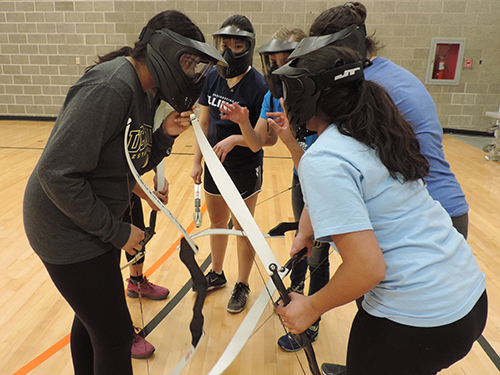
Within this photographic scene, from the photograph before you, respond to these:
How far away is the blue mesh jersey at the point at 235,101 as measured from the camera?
2100 mm

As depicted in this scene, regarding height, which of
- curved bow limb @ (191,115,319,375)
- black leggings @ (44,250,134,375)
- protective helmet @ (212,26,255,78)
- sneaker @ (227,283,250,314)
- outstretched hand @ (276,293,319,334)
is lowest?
sneaker @ (227,283,250,314)

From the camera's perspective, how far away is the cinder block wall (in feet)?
23.3

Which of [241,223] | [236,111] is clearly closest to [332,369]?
[241,223]

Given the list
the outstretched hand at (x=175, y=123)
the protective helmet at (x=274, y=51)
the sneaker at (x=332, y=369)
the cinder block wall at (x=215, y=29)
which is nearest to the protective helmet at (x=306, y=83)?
the outstretched hand at (x=175, y=123)

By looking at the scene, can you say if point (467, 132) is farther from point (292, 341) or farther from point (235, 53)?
point (292, 341)

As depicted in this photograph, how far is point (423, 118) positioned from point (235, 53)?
3.65 ft

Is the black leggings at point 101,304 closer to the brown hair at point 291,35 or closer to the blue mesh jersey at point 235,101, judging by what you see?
the blue mesh jersey at point 235,101

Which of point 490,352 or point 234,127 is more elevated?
point 234,127

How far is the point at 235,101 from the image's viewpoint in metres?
2.09

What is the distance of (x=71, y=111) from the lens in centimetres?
101

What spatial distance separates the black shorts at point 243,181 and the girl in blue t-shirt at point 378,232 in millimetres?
1204

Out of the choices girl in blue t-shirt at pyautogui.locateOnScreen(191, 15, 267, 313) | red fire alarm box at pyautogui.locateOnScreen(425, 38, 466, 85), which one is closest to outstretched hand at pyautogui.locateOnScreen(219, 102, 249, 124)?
girl in blue t-shirt at pyautogui.locateOnScreen(191, 15, 267, 313)

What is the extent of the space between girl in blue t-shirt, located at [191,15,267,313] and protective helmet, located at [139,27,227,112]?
1.95ft

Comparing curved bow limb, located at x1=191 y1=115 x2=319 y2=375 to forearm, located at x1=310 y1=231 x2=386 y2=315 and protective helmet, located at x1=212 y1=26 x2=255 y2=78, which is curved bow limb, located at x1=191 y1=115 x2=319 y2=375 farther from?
protective helmet, located at x1=212 y1=26 x2=255 y2=78
